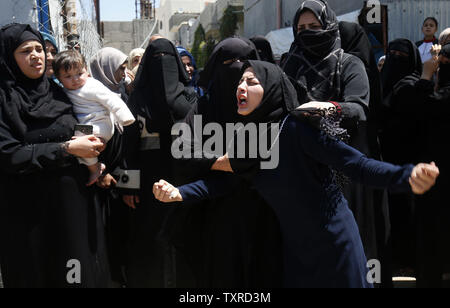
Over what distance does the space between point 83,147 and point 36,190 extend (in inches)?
13.3

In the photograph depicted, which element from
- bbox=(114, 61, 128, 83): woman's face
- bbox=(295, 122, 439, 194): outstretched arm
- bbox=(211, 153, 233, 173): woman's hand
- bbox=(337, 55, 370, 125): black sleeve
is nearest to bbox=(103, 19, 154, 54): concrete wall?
bbox=(114, 61, 128, 83): woman's face

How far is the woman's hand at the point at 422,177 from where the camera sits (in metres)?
1.72

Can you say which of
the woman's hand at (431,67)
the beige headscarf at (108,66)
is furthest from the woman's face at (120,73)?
the woman's hand at (431,67)

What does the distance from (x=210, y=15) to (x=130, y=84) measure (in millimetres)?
20252

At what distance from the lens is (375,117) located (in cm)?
311

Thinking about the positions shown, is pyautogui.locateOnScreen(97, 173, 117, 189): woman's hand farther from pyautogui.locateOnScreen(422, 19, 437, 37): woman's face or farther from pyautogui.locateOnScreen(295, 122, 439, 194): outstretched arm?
pyautogui.locateOnScreen(422, 19, 437, 37): woman's face

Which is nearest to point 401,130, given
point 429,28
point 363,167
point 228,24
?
point 363,167

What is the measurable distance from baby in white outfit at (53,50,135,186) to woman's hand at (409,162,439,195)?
1.63m

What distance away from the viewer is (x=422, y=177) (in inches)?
68.3

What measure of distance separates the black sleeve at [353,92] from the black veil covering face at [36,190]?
1465 mm

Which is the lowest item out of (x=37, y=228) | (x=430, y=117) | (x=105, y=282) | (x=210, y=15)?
(x=105, y=282)

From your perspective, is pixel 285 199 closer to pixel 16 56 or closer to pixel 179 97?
pixel 179 97
